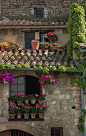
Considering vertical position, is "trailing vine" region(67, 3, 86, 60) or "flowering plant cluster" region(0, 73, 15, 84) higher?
"trailing vine" region(67, 3, 86, 60)

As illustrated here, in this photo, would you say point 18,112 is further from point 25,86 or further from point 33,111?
point 25,86

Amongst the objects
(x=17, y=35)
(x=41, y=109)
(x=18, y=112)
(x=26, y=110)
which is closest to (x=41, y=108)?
(x=41, y=109)

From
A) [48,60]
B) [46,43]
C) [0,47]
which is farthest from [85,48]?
[0,47]

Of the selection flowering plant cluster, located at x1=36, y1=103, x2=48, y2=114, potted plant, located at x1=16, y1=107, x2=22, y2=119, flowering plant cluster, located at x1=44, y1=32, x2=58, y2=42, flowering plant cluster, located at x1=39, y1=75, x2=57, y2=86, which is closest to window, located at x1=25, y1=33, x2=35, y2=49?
flowering plant cluster, located at x1=44, y1=32, x2=58, y2=42

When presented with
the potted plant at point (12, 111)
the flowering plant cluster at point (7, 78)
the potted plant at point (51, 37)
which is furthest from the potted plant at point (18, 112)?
the potted plant at point (51, 37)

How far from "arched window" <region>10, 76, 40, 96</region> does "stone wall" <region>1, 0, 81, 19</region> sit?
5.46 m

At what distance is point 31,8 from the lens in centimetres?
1571

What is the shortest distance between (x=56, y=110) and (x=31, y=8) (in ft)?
25.8

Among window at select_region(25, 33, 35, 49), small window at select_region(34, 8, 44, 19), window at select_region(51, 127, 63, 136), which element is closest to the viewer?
window at select_region(51, 127, 63, 136)

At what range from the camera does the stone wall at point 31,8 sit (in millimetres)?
15578

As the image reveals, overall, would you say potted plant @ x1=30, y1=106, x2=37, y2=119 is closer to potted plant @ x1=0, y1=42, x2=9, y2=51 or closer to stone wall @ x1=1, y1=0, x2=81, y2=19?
potted plant @ x1=0, y1=42, x2=9, y2=51

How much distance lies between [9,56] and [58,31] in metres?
4.02

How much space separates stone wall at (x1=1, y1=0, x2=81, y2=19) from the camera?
15578 millimetres

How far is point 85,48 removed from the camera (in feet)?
35.0
